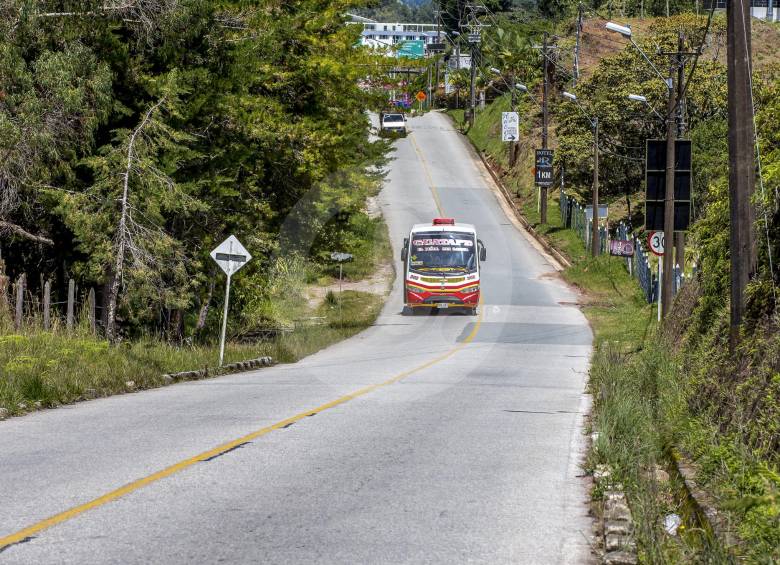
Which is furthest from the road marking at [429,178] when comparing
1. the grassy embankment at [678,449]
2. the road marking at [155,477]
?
the road marking at [155,477]

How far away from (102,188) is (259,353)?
5816 mm

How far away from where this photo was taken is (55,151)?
2252cm

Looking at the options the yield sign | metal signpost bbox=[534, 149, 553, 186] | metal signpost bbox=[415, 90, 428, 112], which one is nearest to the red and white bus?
the yield sign

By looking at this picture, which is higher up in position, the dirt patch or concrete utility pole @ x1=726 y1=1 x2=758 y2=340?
concrete utility pole @ x1=726 y1=1 x2=758 y2=340

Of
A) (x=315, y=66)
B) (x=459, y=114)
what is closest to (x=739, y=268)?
(x=315, y=66)

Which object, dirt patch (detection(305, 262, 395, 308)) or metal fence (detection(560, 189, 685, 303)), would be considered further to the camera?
dirt patch (detection(305, 262, 395, 308))

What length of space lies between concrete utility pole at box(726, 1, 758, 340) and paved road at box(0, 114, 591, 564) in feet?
10.2

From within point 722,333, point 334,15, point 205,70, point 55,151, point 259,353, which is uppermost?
point 334,15

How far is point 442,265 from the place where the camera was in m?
40.7

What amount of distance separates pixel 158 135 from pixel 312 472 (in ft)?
A: 55.4

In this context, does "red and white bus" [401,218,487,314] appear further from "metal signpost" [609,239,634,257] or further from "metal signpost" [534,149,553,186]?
"metal signpost" [534,149,553,186]

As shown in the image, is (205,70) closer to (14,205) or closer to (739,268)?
(14,205)

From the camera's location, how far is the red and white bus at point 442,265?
4078 cm

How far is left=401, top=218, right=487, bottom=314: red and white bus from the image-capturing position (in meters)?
40.8
